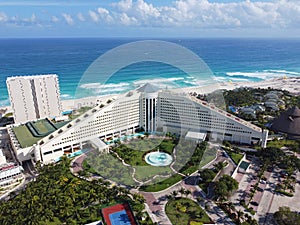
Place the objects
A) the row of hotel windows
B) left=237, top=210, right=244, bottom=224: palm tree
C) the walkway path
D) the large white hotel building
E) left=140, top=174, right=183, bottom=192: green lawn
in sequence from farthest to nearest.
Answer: the row of hotel windows < the large white hotel building < left=140, top=174, right=183, bottom=192: green lawn < the walkway path < left=237, top=210, right=244, bottom=224: palm tree

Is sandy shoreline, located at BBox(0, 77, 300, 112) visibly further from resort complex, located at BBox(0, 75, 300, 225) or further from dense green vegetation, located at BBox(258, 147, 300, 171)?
dense green vegetation, located at BBox(258, 147, 300, 171)

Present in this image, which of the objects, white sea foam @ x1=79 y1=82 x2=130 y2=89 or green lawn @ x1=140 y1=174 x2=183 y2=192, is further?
white sea foam @ x1=79 y1=82 x2=130 y2=89

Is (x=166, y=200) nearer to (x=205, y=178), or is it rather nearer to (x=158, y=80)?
(x=205, y=178)

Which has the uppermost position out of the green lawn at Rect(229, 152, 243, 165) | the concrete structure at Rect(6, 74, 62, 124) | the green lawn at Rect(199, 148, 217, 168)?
the concrete structure at Rect(6, 74, 62, 124)

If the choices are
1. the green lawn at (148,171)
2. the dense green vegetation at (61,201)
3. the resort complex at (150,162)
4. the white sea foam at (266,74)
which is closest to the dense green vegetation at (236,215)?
the resort complex at (150,162)

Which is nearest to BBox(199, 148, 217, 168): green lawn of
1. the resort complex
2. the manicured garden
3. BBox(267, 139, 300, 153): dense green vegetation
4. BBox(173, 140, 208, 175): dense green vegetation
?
the manicured garden

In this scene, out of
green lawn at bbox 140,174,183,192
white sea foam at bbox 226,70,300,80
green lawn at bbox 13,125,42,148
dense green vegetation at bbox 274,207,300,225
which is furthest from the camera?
white sea foam at bbox 226,70,300,80

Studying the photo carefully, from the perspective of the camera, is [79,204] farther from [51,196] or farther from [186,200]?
[186,200]
